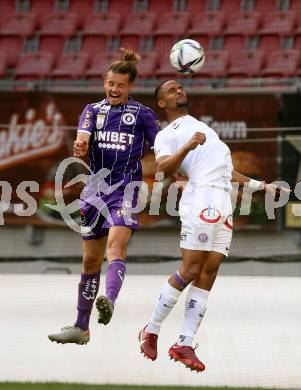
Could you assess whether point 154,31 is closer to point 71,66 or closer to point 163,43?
point 163,43

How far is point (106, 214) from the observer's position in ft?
23.0

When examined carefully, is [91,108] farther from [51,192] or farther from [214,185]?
[51,192]

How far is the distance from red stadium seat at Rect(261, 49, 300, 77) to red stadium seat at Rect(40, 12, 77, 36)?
3.83 metres

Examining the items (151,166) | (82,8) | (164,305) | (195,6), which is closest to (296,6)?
(195,6)

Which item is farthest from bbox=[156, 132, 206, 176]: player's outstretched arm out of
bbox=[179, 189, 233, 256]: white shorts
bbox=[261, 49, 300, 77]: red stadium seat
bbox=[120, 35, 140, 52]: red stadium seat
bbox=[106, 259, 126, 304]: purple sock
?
bbox=[120, 35, 140, 52]: red stadium seat

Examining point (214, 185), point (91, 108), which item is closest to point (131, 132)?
point (91, 108)

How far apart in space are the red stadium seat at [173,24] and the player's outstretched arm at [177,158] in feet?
37.5

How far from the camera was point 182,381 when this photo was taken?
277 inches

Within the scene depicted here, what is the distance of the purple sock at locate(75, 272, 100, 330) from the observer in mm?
7320

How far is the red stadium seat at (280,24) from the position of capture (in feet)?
55.7

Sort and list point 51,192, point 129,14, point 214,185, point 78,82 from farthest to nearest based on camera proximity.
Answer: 1. point 129,14
2. point 78,82
3. point 51,192
4. point 214,185

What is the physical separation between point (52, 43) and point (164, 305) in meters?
12.0

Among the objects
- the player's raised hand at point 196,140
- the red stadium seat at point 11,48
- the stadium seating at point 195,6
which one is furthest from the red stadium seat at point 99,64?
the player's raised hand at point 196,140

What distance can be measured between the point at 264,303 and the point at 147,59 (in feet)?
25.1
